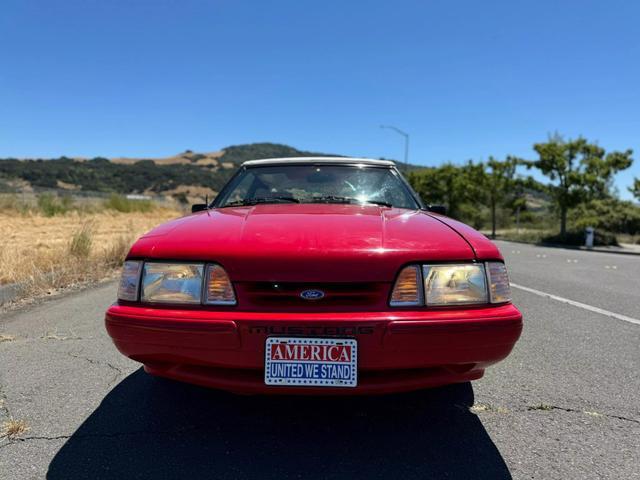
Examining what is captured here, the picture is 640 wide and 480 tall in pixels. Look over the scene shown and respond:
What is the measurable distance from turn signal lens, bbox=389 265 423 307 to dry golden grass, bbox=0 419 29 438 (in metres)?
1.93

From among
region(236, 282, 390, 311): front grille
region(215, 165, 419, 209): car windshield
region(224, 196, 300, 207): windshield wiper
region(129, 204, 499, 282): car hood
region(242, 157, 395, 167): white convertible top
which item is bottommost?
region(236, 282, 390, 311): front grille

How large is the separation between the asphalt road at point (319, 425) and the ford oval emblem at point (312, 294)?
29.1 inches

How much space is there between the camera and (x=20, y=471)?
2174mm

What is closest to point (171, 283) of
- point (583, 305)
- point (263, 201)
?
point (263, 201)

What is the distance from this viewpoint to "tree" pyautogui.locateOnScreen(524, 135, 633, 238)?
23391 millimetres

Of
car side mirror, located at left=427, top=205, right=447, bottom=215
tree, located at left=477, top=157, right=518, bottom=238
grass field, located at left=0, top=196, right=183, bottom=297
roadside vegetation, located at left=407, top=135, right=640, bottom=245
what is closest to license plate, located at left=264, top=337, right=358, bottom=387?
car side mirror, located at left=427, top=205, right=447, bottom=215

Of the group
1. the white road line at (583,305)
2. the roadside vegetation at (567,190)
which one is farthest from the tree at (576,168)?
the white road line at (583,305)

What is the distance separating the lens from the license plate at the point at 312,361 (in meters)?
2.12

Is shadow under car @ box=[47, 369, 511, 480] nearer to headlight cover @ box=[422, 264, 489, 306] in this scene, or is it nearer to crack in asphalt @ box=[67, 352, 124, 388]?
crack in asphalt @ box=[67, 352, 124, 388]

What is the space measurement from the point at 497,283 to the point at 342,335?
0.81 metres

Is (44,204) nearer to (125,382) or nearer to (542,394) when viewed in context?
(125,382)

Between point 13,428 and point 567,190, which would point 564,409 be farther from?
point 567,190

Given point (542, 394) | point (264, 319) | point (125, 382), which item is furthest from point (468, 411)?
point (125, 382)

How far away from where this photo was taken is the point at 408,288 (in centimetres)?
226
